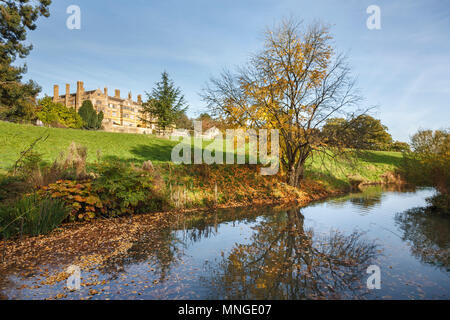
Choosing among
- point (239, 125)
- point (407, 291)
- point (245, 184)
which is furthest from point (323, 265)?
point (239, 125)

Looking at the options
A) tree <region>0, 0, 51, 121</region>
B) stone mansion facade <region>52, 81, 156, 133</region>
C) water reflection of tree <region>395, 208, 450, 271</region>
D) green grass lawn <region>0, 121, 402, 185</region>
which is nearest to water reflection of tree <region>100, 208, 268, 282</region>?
water reflection of tree <region>395, 208, 450, 271</region>

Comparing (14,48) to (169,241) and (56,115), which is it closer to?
(169,241)

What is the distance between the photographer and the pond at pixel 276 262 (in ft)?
13.3

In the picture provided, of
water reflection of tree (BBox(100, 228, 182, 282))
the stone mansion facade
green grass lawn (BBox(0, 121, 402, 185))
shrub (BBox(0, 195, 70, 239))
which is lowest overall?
water reflection of tree (BBox(100, 228, 182, 282))

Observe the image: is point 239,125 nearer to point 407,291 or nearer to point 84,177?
point 84,177

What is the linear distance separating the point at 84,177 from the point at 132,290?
6.61 m

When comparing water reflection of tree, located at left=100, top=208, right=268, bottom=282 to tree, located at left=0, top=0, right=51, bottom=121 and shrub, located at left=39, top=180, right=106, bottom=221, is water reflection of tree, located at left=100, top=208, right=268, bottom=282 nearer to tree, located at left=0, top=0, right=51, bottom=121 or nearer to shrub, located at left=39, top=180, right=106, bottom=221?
shrub, located at left=39, top=180, right=106, bottom=221

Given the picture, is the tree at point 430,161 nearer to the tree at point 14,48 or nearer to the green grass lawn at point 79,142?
the green grass lawn at point 79,142

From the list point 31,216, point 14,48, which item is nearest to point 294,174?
point 31,216

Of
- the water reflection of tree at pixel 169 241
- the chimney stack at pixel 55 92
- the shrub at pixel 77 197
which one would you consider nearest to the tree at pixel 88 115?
the chimney stack at pixel 55 92

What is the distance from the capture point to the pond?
4051 mm

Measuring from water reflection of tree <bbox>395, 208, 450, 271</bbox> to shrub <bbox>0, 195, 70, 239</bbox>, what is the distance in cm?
924

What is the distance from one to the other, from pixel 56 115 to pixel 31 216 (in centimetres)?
4904

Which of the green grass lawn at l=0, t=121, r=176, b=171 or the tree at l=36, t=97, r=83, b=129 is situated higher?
the tree at l=36, t=97, r=83, b=129
